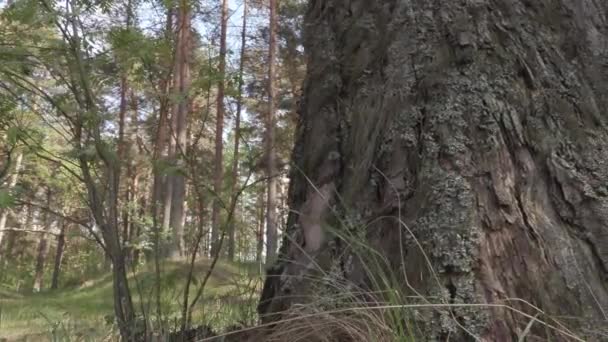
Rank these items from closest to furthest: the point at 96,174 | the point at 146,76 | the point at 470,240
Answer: the point at 470,240 → the point at 96,174 → the point at 146,76

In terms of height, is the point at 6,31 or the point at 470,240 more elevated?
the point at 6,31

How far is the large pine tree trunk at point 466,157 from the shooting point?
1.40 meters

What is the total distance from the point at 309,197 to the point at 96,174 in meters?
0.86

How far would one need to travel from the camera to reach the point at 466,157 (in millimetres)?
1538

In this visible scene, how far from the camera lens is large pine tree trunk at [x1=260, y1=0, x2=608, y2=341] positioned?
140 cm

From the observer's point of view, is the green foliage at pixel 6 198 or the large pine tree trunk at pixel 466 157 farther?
the green foliage at pixel 6 198

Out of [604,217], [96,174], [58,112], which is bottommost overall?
[604,217]

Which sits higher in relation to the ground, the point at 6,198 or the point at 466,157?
the point at 466,157

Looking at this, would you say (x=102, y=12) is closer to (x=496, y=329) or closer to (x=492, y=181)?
(x=492, y=181)

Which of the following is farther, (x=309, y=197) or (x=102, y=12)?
(x=102, y=12)

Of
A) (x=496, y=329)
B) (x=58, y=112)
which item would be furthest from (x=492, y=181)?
(x=58, y=112)

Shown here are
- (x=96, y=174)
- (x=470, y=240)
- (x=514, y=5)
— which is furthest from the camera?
(x=96, y=174)

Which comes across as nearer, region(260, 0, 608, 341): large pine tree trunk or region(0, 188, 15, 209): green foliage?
region(260, 0, 608, 341): large pine tree trunk

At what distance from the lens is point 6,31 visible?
2.22 metres
